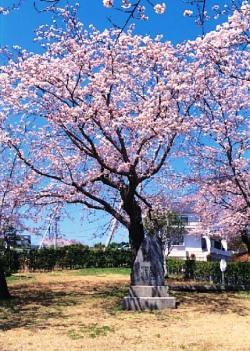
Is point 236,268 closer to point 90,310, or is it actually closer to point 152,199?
point 152,199

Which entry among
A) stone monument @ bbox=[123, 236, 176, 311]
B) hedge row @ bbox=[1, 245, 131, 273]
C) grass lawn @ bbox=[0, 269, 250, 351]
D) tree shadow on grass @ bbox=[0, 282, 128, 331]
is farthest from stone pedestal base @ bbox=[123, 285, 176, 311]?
hedge row @ bbox=[1, 245, 131, 273]

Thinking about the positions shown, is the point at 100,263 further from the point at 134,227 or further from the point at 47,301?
the point at 134,227

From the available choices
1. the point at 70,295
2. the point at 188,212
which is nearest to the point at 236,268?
the point at 188,212

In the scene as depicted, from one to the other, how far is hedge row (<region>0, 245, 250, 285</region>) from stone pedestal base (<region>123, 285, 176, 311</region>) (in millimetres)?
10960

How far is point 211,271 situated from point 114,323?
15797mm

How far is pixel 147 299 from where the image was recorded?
1473cm

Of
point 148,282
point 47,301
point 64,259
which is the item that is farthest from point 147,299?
point 64,259

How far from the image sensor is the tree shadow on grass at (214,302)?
49.2ft

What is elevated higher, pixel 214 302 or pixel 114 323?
pixel 214 302

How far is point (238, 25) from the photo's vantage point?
11945mm

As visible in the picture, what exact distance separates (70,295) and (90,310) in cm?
326

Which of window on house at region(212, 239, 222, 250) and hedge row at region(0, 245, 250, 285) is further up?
window on house at region(212, 239, 222, 250)

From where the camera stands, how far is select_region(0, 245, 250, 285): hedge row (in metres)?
26.6

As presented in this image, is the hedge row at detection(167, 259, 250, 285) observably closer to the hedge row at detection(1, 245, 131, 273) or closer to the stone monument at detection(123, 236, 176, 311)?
the hedge row at detection(1, 245, 131, 273)
